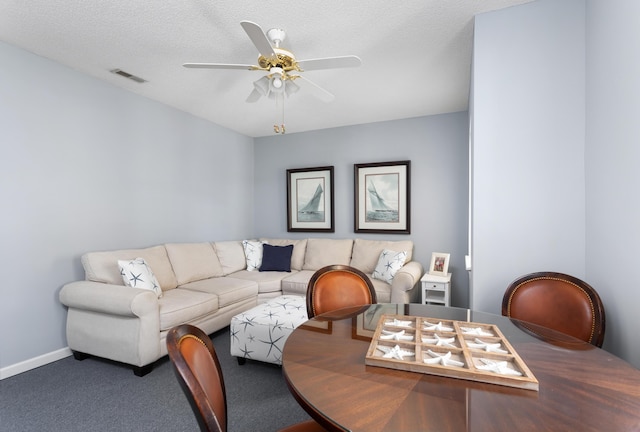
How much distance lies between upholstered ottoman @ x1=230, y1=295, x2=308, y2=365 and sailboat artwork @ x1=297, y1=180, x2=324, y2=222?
232 centimetres

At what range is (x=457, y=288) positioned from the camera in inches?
159

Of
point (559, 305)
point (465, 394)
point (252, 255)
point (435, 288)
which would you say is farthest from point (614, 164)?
point (252, 255)

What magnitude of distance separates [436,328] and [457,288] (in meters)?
3.11

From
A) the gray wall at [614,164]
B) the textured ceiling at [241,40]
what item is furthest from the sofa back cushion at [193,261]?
the gray wall at [614,164]

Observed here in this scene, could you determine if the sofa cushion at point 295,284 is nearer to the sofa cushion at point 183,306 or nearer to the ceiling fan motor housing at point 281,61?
the sofa cushion at point 183,306

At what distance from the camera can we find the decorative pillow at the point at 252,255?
4.43m

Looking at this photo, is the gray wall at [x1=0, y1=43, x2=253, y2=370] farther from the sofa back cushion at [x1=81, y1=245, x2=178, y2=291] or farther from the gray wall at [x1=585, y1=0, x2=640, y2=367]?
the gray wall at [x1=585, y1=0, x2=640, y2=367]

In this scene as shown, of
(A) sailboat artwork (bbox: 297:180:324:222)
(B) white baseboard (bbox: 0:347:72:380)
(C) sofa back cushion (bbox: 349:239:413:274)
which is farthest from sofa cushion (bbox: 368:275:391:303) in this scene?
(B) white baseboard (bbox: 0:347:72:380)

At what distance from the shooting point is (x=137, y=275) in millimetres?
2803

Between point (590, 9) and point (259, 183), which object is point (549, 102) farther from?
point (259, 183)

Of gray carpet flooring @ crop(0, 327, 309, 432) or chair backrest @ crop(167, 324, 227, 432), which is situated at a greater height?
chair backrest @ crop(167, 324, 227, 432)

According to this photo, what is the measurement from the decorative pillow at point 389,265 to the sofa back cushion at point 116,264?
2.31m

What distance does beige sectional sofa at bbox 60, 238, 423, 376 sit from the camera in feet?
8.00

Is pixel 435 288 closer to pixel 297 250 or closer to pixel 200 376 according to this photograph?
pixel 297 250
